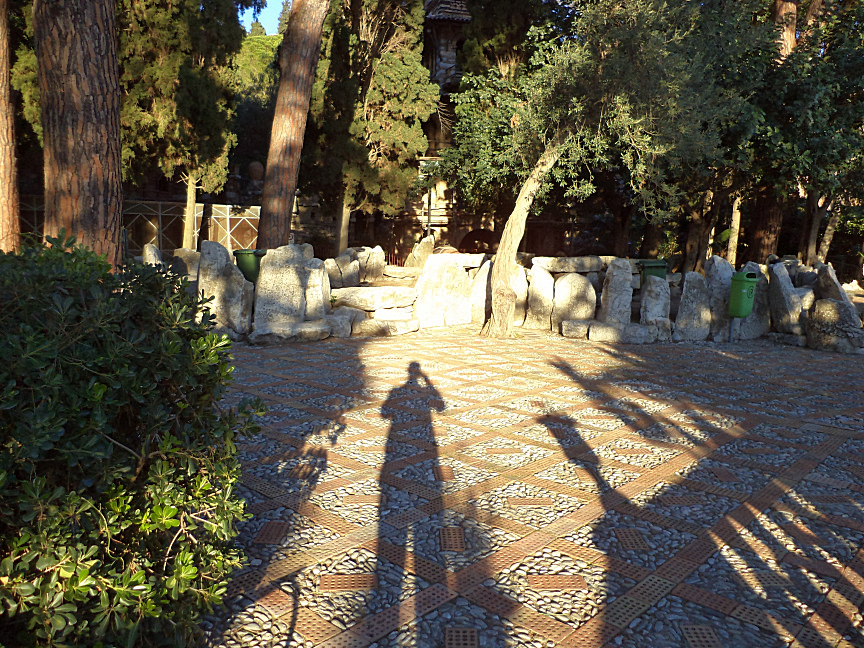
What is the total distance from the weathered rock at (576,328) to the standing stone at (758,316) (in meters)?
2.46

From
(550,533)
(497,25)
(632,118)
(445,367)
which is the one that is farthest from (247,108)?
(550,533)

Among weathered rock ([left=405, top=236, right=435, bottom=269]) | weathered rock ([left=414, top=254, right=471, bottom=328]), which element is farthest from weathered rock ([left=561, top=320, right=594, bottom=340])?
weathered rock ([left=405, top=236, right=435, bottom=269])

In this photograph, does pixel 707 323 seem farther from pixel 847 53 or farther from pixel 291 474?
pixel 291 474

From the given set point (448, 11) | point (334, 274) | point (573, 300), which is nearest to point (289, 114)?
point (334, 274)

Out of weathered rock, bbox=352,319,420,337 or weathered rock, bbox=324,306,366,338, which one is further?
weathered rock, bbox=352,319,420,337

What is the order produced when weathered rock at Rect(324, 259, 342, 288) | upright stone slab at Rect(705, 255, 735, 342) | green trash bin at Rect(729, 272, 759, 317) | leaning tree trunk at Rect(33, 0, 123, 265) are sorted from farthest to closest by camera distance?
1. weathered rock at Rect(324, 259, 342, 288)
2. upright stone slab at Rect(705, 255, 735, 342)
3. green trash bin at Rect(729, 272, 759, 317)
4. leaning tree trunk at Rect(33, 0, 123, 265)

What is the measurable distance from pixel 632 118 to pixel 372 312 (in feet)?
15.9

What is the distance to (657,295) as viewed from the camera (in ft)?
32.8

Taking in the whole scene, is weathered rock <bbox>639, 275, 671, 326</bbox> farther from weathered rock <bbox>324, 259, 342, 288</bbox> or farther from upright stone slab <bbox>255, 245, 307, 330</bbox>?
weathered rock <bbox>324, 259, 342, 288</bbox>

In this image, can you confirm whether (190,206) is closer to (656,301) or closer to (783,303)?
(656,301)

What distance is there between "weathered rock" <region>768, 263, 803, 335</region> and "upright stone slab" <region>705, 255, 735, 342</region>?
0.74 meters

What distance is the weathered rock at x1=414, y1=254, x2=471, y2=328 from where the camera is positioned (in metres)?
10.6

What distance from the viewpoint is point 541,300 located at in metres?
10.6

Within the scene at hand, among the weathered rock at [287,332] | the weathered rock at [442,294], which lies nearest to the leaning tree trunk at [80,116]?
the weathered rock at [287,332]
